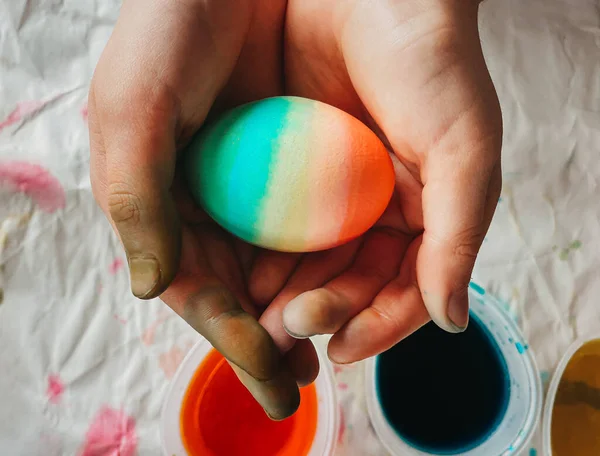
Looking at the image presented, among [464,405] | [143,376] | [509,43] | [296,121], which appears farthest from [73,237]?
[509,43]

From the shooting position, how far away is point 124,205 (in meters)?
0.53

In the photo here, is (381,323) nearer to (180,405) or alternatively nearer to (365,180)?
(365,180)

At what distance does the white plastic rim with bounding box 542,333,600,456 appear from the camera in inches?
33.9

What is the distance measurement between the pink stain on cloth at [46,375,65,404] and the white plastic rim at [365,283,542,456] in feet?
1.64

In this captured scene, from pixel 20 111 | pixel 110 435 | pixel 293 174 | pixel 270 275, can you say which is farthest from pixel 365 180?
pixel 20 111

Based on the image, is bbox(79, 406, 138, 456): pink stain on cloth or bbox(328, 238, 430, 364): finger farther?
bbox(79, 406, 138, 456): pink stain on cloth

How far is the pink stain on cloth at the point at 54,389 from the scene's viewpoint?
87 cm

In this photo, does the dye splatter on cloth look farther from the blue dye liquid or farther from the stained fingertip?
the stained fingertip

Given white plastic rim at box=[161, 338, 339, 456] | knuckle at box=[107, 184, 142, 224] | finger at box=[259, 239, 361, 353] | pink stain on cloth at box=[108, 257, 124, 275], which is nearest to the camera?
knuckle at box=[107, 184, 142, 224]

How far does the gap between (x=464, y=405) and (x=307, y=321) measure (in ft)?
1.47

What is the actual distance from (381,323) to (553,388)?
446mm

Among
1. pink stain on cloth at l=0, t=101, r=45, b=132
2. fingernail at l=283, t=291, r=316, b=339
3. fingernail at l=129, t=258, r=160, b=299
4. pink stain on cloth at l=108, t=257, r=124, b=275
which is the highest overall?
fingernail at l=129, t=258, r=160, b=299

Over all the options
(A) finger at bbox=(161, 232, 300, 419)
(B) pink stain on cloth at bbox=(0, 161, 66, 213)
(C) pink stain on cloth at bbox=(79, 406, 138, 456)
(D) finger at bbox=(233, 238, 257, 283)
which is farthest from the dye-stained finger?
(B) pink stain on cloth at bbox=(0, 161, 66, 213)

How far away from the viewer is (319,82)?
2.68 feet
